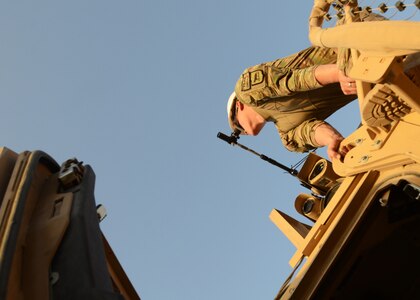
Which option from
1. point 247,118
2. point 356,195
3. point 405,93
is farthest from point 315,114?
point 405,93

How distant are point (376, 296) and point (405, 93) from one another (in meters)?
1.44

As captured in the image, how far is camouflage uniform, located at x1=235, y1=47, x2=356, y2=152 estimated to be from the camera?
193 inches

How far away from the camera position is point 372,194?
11.9 feet

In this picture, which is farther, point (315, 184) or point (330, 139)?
point (315, 184)

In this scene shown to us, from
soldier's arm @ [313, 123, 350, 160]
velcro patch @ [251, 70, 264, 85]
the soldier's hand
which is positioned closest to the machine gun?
soldier's arm @ [313, 123, 350, 160]

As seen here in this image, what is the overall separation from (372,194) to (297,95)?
1629mm

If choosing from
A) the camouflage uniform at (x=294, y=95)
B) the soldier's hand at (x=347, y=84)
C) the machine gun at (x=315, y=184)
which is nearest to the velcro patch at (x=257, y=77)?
the camouflage uniform at (x=294, y=95)

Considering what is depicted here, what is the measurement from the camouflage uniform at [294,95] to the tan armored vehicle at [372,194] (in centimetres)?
80

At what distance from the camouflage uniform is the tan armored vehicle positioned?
0.80 metres

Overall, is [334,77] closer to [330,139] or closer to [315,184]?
[330,139]

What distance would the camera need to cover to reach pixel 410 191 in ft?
11.1

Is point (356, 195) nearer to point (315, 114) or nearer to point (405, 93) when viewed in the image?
point (405, 93)

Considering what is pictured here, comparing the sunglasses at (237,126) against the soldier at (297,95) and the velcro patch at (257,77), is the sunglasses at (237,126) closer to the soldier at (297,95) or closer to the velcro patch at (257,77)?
the soldier at (297,95)

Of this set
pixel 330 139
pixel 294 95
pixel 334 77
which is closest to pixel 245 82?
pixel 294 95
